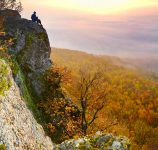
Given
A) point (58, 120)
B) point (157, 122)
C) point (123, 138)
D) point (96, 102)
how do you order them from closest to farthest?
1. point (123, 138)
2. point (58, 120)
3. point (96, 102)
4. point (157, 122)

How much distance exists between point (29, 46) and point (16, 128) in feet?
86.3

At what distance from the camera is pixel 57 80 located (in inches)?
2056

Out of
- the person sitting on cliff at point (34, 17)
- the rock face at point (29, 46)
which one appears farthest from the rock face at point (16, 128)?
the person sitting on cliff at point (34, 17)

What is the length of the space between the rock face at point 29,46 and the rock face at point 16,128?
1732 cm

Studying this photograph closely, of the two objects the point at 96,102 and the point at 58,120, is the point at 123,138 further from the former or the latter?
the point at 96,102

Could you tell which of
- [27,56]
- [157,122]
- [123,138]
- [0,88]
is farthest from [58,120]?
[157,122]

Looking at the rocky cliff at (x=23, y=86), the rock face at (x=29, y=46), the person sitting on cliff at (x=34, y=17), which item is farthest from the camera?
the person sitting on cliff at (x=34, y=17)

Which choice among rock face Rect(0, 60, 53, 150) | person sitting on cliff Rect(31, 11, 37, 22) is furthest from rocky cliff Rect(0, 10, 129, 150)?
person sitting on cliff Rect(31, 11, 37, 22)

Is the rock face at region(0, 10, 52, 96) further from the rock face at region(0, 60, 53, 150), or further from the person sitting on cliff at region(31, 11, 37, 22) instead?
the rock face at region(0, 60, 53, 150)

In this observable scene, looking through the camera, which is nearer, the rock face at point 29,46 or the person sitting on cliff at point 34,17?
the rock face at point 29,46

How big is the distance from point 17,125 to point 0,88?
2983 mm

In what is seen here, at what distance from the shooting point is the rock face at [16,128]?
2341 centimetres

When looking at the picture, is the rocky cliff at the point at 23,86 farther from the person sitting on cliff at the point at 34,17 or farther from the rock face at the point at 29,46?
the person sitting on cliff at the point at 34,17

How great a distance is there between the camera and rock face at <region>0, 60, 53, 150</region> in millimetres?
23406
